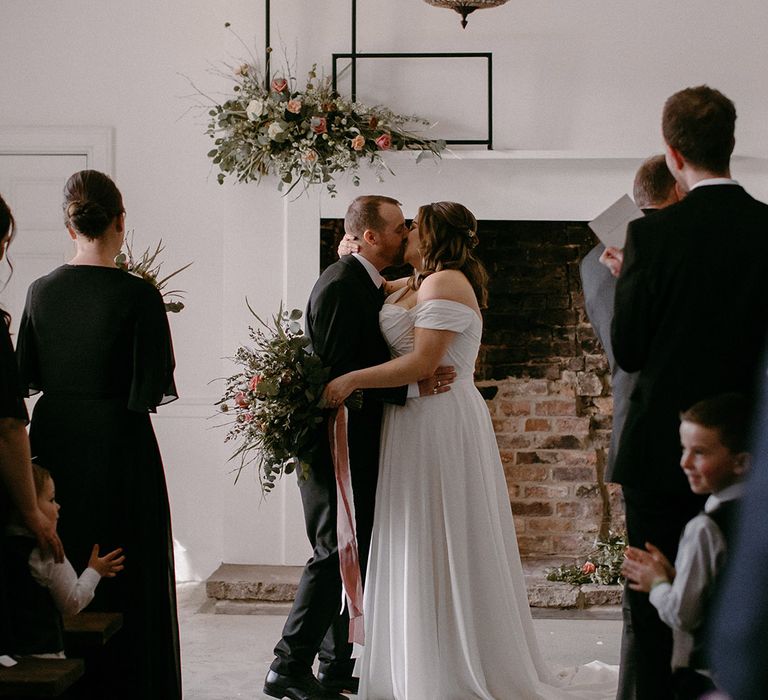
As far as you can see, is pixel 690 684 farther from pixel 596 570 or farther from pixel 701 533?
pixel 596 570

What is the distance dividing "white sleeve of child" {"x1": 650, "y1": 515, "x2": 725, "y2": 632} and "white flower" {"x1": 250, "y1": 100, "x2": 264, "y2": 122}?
3.05m

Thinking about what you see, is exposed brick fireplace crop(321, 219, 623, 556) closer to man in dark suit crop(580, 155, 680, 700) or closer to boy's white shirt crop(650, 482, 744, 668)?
man in dark suit crop(580, 155, 680, 700)

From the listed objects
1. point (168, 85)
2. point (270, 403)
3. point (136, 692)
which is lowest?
point (136, 692)

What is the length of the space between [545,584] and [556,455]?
733 mm

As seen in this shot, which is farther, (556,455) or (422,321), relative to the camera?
(556,455)

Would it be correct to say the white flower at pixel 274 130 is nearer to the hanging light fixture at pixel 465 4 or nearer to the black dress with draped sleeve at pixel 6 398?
the hanging light fixture at pixel 465 4

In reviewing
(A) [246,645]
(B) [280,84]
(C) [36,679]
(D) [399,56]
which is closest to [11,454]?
(C) [36,679]

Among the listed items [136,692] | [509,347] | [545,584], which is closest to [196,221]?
[509,347]

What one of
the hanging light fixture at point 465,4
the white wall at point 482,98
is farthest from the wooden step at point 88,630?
the hanging light fixture at point 465,4

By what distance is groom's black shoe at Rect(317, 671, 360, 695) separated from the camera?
3.47 m

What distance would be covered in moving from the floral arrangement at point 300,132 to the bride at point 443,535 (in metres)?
1.32

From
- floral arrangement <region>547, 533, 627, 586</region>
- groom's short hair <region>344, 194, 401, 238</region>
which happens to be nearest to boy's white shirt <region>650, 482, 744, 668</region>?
groom's short hair <region>344, 194, 401, 238</region>

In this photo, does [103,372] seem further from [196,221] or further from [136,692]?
[196,221]

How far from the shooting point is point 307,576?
3359 millimetres
